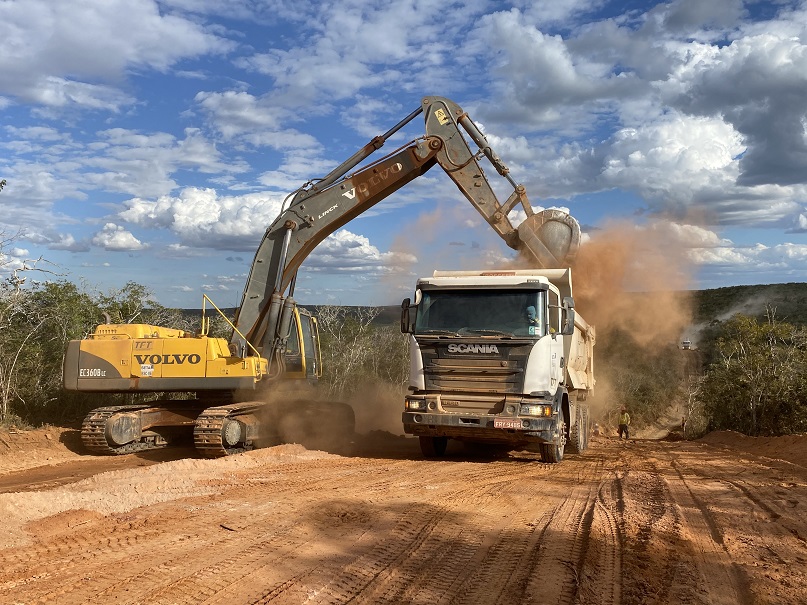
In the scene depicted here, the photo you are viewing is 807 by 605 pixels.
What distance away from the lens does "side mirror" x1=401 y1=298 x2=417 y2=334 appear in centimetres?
1174

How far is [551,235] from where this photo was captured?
1397cm

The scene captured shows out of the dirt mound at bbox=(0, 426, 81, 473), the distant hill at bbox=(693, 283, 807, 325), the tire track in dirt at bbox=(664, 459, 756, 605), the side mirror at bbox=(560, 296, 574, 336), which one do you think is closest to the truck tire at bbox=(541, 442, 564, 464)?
the side mirror at bbox=(560, 296, 574, 336)

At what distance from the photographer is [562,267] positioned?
14062 mm

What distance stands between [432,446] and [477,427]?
1.80 metres

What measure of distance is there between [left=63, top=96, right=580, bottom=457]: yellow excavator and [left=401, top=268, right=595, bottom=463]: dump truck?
251 cm

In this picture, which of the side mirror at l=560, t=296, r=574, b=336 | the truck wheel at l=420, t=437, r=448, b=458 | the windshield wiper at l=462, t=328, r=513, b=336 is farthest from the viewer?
the truck wheel at l=420, t=437, r=448, b=458

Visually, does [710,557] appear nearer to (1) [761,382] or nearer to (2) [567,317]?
(2) [567,317]

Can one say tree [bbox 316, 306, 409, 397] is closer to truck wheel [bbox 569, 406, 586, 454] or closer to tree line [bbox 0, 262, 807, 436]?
tree line [bbox 0, 262, 807, 436]

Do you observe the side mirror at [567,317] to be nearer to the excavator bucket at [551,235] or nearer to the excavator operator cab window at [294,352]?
the excavator bucket at [551,235]

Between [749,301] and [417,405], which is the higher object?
[749,301]

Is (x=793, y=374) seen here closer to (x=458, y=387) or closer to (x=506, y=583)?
(x=458, y=387)

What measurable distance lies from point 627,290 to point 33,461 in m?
13.7

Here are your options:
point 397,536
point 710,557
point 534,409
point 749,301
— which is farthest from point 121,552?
point 749,301

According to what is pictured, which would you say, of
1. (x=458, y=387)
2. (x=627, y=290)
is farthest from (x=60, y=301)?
(x=627, y=290)
